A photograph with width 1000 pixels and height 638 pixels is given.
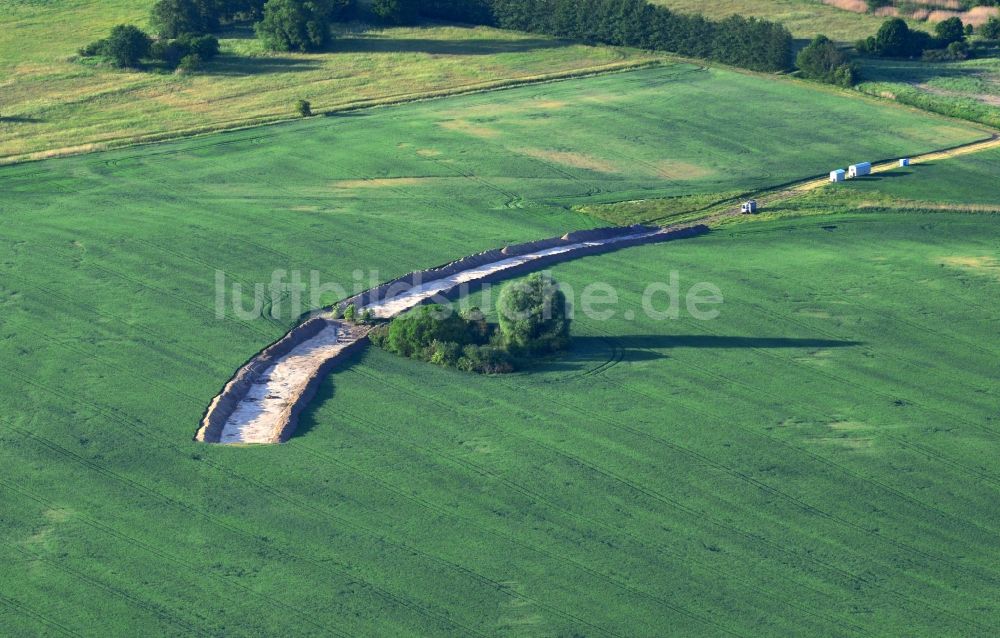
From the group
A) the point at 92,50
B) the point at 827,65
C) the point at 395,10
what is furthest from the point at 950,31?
the point at 92,50

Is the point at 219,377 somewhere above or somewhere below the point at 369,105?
below

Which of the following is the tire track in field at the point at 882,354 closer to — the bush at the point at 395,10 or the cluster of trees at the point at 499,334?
the cluster of trees at the point at 499,334

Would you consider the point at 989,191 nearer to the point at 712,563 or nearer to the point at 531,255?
the point at 531,255

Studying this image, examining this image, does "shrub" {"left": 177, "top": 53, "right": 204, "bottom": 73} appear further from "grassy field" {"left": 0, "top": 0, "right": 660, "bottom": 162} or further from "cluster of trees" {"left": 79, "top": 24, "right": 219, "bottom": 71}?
"grassy field" {"left": 0, "top": 0, "right": 660, "bottom": 162}

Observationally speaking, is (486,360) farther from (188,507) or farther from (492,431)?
(188,507)

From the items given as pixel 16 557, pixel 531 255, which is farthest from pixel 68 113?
pixel 16 557

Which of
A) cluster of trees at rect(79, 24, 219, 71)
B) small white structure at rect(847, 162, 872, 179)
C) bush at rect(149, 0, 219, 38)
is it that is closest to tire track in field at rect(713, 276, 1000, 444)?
small white structure at rect(847, 162, 872, 179)

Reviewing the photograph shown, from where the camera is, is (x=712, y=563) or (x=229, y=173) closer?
(x=712, y=563)
